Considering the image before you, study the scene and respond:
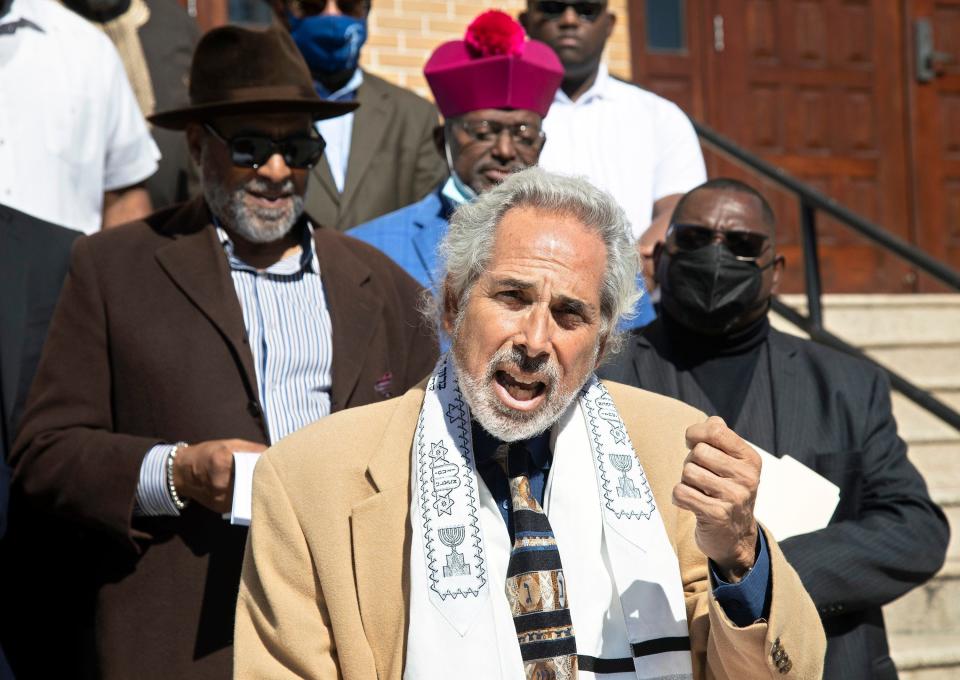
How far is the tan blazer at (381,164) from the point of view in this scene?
5098 millimetres

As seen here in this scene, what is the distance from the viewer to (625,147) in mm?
5184

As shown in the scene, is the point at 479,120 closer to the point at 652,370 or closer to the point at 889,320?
the point at 652,370

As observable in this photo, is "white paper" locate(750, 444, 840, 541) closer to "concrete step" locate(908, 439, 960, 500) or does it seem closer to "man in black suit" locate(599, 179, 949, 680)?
"man in black suit" locate(599, 179, 949, 680)

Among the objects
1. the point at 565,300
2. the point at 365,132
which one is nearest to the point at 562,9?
the point at 365,132

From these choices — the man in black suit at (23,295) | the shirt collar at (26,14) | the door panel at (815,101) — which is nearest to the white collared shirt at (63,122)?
the shirt collar at (26,14)

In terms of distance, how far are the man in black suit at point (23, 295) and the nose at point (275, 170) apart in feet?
2.18

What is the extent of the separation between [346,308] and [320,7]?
1.94 meters

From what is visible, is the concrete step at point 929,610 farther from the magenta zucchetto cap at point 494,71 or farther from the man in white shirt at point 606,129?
the magenta zucchetto cap at point 494,71

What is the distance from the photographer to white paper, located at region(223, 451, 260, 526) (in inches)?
123

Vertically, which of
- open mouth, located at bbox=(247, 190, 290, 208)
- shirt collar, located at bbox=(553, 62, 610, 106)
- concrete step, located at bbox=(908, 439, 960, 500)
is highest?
shirt collar, located at bbox=(553, 62, 610, 106)

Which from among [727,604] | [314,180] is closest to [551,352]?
[727,604]

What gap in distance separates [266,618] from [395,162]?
2.83 metres

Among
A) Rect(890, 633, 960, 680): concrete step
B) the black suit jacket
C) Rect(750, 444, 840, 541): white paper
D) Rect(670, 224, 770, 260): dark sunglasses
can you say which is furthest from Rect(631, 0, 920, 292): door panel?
Rect(750, 444, 840, 541): white paper

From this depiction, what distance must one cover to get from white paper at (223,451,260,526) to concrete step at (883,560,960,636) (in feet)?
10.3
